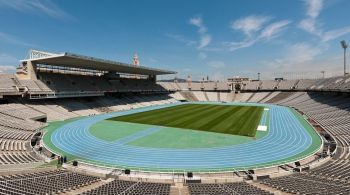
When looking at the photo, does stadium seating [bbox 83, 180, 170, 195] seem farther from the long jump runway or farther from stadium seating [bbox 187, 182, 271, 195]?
the long jump runway

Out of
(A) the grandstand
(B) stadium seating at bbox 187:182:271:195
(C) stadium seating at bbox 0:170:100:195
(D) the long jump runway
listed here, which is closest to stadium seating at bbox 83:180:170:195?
(A) the grandstand

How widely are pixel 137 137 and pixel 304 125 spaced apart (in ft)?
79.9

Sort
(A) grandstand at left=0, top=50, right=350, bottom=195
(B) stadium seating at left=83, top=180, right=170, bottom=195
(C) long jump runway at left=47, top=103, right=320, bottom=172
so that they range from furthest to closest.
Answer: (C) long jump runway at left=47, top=103, right=320, bottom=172, (A) grandstand at left=0, top=50, right=350, bottom=195, (B) stadium seating at left=83, top=180, right=170, bottom=195

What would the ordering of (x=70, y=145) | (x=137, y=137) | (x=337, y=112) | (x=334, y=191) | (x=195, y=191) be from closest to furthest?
1. (x=334, y=191)
2. (x=195, y=191)
3. (x=70, y=145)
4. (x=137, y=137)
5. (x=337, y=112)

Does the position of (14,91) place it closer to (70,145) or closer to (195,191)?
(70,145)

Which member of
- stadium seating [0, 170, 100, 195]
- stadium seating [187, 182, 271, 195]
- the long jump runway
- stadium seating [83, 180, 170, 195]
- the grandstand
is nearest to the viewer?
stadium seating [0, 170, 100, 195]

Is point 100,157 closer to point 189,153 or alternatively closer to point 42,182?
point 42,182

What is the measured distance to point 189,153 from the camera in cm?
2131

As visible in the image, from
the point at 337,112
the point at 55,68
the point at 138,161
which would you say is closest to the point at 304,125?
the point at 337,112

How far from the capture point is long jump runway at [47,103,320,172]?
18469 mm

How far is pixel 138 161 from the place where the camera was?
63.3ft

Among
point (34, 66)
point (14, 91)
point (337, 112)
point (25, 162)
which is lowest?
point (25, 162)

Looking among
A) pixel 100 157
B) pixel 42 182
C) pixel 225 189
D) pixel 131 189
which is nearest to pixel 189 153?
pixel 100 157

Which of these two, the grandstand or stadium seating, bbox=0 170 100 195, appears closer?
stadium seating, bbox=0 170 100 195
